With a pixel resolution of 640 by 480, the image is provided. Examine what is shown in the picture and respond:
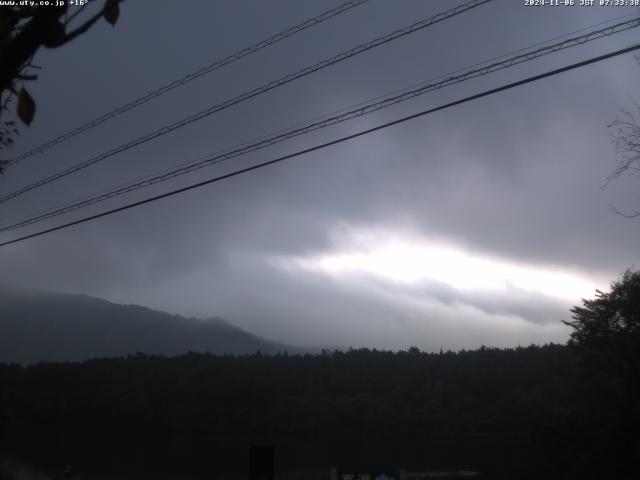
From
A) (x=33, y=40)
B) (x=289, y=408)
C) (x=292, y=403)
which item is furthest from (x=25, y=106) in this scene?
(x=292, y=403)

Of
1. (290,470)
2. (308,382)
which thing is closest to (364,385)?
(308,382)

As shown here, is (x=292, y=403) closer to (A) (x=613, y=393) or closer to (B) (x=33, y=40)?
(A) (x=613, y=393)

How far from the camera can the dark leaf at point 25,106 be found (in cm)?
344

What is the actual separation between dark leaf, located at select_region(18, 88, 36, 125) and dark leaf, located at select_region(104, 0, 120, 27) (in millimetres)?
571

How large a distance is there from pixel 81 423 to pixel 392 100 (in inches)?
4979

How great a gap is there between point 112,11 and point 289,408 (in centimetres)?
12702

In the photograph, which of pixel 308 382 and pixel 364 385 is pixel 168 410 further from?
pixel 364 385

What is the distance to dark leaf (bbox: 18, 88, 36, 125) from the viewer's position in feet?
11.3

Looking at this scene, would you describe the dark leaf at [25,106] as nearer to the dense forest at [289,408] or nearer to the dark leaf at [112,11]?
the dark leaf at [112,11]

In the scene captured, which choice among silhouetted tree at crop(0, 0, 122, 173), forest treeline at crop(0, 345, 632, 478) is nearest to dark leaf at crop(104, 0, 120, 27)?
silhouetted tree at crop(0, 0, 122, 173)

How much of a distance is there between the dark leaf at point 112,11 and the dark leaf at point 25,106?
0.57m

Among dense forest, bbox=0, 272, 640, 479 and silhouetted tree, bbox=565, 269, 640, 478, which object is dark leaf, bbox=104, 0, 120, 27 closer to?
silhouetted tree, bbox=565, 269, 640, 478

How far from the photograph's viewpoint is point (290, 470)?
210 feet

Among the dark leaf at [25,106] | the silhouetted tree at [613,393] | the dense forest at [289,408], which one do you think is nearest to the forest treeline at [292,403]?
the dense forest at [289,408]
